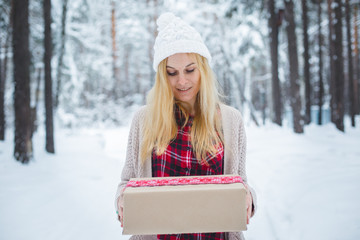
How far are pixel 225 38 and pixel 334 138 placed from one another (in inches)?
339

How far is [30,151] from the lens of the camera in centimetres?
392

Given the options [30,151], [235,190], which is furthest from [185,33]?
[30,151]

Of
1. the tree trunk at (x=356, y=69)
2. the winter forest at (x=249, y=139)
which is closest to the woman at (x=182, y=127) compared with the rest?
the winter forest at (x=249, y=139)

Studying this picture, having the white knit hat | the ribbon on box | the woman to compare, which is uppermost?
the white knit hat

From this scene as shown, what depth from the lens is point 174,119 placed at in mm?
1649

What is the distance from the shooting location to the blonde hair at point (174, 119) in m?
1.54

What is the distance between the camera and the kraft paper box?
1002 mm

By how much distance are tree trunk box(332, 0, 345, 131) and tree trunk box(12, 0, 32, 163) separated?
4688 mm

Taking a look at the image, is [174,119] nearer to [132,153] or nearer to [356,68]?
[132,153]

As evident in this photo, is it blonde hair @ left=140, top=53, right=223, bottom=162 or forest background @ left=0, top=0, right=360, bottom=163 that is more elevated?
forest background @ left=0, top=0, right=360, bottom=163

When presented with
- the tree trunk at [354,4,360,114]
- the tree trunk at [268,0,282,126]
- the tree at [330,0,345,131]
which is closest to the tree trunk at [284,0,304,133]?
the tree trunk at [268,0,282,126]

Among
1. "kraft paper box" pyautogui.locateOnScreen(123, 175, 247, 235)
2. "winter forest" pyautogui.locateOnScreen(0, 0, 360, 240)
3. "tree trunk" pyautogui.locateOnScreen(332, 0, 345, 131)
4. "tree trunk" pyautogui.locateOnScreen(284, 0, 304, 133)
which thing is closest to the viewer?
"kraft paper box" pyautogui.locateOnScreen(123, 175, 247, 235)

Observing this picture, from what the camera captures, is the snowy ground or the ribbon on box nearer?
the ribbon on box

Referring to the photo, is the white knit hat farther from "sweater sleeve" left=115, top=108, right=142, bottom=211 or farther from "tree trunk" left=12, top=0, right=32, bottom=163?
"tree trunk" left=12, top=0, right=32, bottom=163
